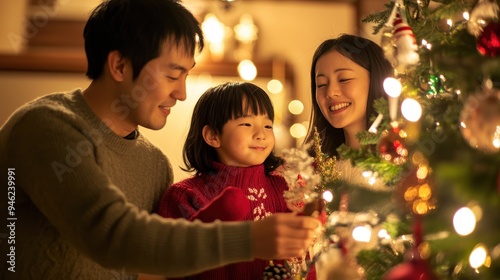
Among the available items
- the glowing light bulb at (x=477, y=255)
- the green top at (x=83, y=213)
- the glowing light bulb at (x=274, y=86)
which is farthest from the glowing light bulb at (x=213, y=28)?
the glowing light bulb at (x=477, y=255)

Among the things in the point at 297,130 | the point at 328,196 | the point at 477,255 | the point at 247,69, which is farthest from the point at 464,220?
the point at 247,69

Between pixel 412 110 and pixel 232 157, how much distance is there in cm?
59

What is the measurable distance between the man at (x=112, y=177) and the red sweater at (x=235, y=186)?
0.09m

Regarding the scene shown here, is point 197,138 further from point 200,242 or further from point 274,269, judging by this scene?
point 200,242

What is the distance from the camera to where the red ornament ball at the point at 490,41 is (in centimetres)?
88

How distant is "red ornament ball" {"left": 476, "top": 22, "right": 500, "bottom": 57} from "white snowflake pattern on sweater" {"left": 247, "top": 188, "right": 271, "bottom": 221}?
0.71 metres

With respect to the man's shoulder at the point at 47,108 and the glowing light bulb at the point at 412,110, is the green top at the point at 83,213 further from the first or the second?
the glowing light bulb at the point at 412,110

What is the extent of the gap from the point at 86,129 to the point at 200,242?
380 mm

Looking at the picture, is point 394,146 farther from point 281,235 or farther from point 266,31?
point 266,31

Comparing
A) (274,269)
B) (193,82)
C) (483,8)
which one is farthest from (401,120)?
(193,82)

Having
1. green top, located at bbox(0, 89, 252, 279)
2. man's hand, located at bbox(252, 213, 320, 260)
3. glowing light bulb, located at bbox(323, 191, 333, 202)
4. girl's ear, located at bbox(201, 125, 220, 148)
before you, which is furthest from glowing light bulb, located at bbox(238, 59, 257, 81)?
man's hand, located at bbox(252, 213, 320, 260)

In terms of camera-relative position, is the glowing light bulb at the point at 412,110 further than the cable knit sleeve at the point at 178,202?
No

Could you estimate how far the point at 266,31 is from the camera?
3.83 m

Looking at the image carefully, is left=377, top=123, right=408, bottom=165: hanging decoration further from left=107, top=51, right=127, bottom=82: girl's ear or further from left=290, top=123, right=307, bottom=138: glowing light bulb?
left=290, top=123, right=307, bottom=138: glowing light bulb
